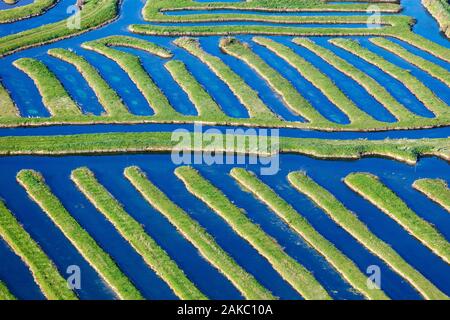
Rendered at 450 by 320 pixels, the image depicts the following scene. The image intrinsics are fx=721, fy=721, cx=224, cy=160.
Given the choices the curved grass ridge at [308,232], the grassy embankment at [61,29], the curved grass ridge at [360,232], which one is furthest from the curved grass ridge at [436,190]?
the grassy embankment at [61,29]

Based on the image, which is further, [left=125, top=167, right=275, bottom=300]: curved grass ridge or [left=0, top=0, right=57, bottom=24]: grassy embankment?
[left=0, top=0, right=57, bottom=24]: grassy embankment

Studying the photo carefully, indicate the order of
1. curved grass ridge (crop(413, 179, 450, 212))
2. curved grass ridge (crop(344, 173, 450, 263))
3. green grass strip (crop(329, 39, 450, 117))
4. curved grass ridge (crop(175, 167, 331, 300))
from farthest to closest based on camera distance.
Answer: green grass strip (crop(329, 39, 450, 117)) < curved grass ridge (crop(413, 179, 450, 212)) < curved grass ridge (crop(344, 173, 450, 263)) < curved grass ridge (crop(175, 167, 331, 300))

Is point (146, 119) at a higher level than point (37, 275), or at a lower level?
higher

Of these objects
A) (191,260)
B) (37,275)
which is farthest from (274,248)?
(37,275)

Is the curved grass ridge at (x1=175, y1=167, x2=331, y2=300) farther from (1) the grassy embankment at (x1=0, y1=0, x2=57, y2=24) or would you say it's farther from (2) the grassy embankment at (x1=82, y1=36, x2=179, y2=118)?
(1) the grassy embankment at (x1=0, y1=0, x2=57, y2=24)

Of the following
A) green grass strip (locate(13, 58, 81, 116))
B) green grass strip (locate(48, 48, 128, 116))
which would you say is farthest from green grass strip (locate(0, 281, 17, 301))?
green grass strip (locate(48, 48, 128, 116))

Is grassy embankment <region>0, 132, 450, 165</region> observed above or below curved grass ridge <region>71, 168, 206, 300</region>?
above
